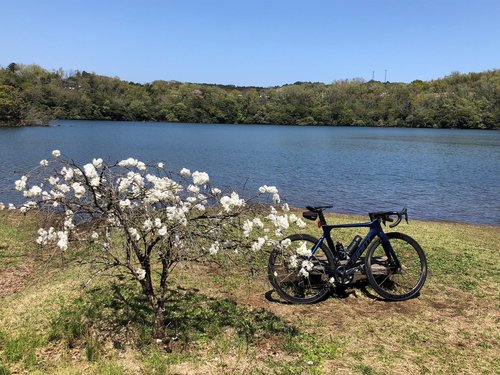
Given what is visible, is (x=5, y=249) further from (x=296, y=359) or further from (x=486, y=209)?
(x=486, y=209)

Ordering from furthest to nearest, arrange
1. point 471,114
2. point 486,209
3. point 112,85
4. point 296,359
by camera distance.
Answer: point 112,85 → point 471,114 → point 486,209 → point 296,359

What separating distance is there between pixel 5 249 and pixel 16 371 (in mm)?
6249

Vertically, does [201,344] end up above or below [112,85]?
below

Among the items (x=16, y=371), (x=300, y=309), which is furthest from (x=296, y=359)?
(x=16, y=371)

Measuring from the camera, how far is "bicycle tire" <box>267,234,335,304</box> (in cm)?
718

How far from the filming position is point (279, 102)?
157m

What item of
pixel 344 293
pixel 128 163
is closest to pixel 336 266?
pixel 344 293

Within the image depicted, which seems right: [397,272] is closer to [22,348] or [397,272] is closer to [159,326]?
[159,326]

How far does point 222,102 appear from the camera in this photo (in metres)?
149

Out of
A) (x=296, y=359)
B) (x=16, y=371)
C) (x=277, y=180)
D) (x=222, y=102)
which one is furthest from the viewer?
(x=222, y=102)

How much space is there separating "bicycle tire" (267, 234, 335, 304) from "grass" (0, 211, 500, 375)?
0.20 meters

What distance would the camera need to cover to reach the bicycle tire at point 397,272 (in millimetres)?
7348

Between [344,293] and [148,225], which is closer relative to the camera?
[148,225]

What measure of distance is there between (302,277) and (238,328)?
1643mm
